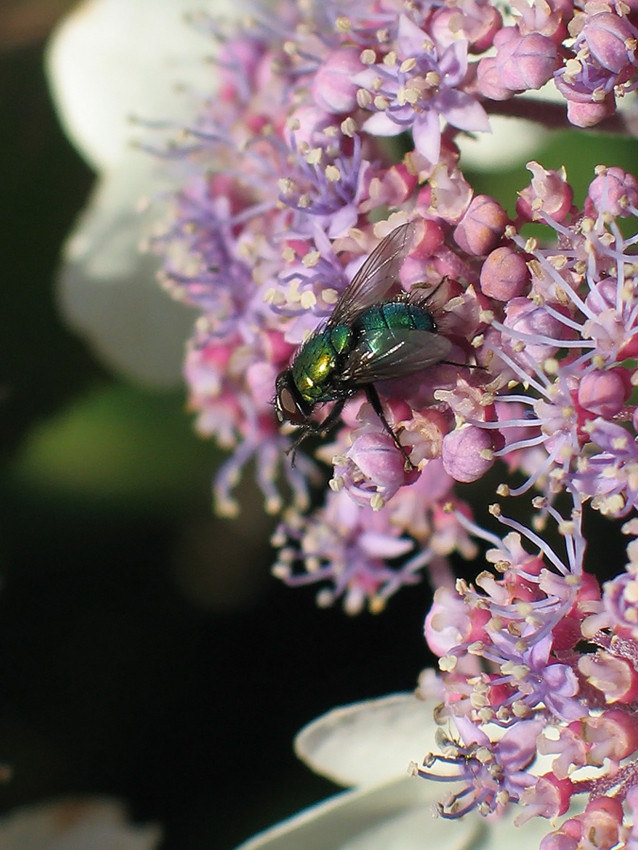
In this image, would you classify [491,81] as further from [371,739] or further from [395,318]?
[371,739]

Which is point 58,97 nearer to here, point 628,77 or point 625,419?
point 628,77

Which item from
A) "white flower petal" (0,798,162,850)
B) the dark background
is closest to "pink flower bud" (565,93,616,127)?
the dark background

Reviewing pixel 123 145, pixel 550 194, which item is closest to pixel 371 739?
pixel 550 194

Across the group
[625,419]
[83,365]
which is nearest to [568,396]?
[625,419]

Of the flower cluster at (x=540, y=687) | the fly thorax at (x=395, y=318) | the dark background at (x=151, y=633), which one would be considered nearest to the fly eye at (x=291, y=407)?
the fly thorax at (x=395, y=318)

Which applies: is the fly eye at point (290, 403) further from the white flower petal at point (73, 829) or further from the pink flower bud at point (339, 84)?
the white flower petal at point (73, 829)

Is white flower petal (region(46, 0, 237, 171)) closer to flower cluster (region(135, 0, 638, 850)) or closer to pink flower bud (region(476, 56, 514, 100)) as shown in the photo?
flower cluster (region(135, 0, 638, 850))
